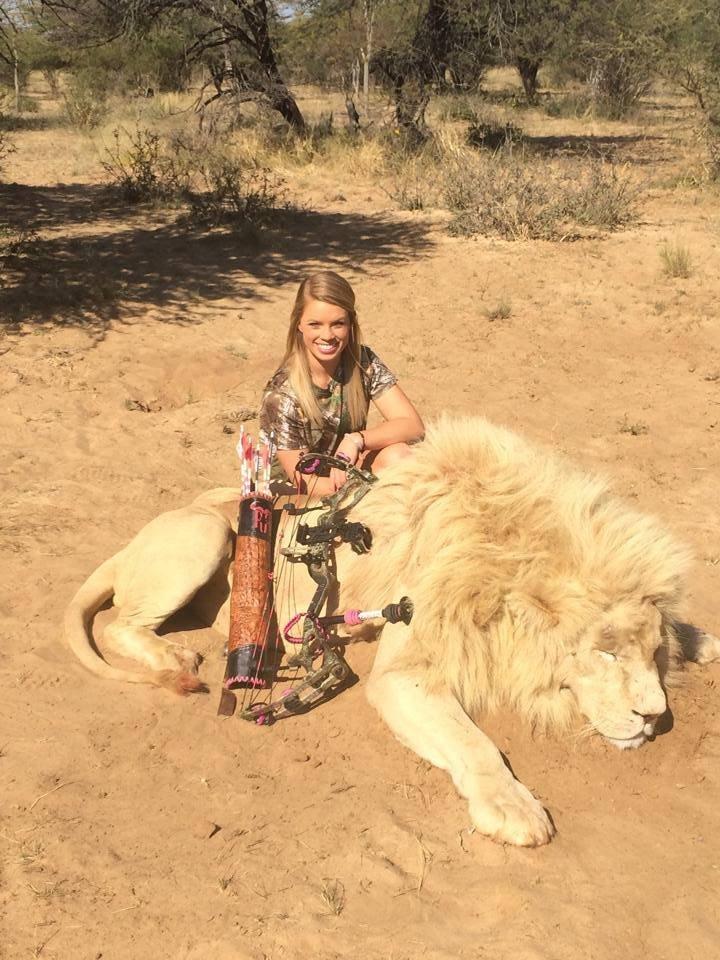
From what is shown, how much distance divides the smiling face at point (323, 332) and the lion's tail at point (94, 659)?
144 cm

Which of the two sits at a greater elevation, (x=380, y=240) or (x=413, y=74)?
(x=413, y=74)

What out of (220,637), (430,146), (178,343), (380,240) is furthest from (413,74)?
(220,637)

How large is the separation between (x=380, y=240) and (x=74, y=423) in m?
6.43

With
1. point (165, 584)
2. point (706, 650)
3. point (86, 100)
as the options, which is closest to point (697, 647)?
point (706, 650)

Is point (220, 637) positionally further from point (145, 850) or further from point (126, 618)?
point (145, 850)

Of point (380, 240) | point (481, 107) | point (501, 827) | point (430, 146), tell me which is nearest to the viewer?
point (501, 827)

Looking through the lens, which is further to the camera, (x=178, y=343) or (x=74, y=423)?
(x=178, y=343)

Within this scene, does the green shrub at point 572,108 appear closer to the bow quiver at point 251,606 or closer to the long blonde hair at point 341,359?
the long blonde hair at point 341,359

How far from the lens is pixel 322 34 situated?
2059 cm

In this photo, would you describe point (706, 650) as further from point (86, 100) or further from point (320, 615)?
point (86, 100)

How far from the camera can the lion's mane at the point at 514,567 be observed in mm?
2945

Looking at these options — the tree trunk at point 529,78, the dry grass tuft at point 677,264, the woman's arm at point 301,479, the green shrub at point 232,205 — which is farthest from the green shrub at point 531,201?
the tree trunk at point 529,78

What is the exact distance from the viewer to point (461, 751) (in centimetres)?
296

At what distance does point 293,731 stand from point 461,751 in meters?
0.77
